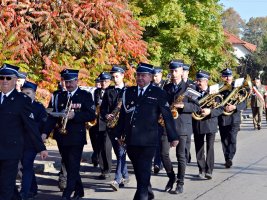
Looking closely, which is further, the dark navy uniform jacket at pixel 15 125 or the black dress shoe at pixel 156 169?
the black dress shoe at pixel 156 169

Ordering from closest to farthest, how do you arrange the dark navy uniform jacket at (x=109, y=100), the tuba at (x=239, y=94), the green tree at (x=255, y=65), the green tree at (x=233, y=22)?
the dark navy uniform jacket at (x=109, y=100)
the tuba at (x=239, y=94)
the green tree at (x=255, y=65)
the green tree at (x=233, y=22)

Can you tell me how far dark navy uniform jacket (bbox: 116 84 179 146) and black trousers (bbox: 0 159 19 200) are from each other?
64.4 inches

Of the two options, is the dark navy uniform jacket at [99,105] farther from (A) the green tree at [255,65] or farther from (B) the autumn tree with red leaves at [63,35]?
(A) the green tree at [255,65]

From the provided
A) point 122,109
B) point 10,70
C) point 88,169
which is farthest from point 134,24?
point 10,70

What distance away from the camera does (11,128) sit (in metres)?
6.66

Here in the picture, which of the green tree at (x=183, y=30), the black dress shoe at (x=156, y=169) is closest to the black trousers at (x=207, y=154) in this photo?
the black dress shoe at (x=156, y=169)

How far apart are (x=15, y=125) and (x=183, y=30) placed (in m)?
20.7

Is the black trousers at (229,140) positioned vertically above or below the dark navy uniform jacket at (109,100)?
below

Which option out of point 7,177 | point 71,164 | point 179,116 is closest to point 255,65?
point 179,116

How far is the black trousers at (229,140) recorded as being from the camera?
11945 mm

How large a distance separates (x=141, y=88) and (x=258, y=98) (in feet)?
47.7

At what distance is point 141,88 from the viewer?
7.72 meters

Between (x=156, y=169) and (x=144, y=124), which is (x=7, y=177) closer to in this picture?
(x=144, y=124)

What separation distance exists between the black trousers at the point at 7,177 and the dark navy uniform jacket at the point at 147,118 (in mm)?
1636
